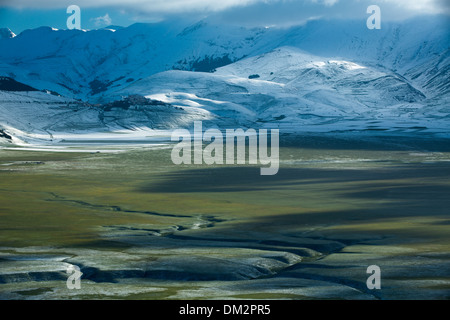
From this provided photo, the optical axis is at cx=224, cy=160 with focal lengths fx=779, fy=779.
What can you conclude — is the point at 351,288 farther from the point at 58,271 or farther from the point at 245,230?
the point at 245,230

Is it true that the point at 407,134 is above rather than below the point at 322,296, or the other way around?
above

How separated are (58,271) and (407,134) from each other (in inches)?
6072

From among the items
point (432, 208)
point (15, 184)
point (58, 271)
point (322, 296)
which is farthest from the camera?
point (15, 184)

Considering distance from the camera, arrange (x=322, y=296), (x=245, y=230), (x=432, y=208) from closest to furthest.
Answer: (x=322, y=296) < (x=245, y=230) < (x=432, y=208)

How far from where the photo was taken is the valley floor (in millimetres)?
33000

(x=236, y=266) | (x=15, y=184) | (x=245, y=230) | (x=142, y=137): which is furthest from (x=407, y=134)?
(x=236, y=266)

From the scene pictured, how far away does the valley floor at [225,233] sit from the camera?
33.0 metres

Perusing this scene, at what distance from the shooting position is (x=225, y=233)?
47719 mm
